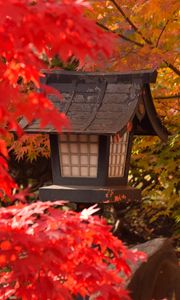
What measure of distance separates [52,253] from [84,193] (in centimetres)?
187

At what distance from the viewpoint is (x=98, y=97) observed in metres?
5.24

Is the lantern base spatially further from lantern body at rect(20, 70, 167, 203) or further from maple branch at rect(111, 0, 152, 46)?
maple branch at rect(111, 0, 152, 46)

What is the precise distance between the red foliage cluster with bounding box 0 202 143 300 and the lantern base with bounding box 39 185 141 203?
122 centimetres

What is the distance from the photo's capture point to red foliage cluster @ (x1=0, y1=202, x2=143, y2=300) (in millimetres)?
3154

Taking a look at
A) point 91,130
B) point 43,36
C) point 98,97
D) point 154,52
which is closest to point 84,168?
point 91,130

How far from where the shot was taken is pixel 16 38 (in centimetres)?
250

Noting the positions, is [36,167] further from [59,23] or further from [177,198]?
[59,23]

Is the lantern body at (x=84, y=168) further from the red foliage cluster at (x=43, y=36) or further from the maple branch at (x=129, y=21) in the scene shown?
the red foliage cluster at (x=43, y=36)

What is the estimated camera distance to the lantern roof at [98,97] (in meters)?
5.11

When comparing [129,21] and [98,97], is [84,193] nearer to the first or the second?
[98,97]

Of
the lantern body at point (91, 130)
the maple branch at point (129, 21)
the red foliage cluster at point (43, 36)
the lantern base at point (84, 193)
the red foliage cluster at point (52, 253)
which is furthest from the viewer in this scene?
the maple branch at point (129, 21)

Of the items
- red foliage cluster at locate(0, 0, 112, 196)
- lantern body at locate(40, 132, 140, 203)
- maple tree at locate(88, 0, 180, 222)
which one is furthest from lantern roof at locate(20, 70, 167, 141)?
red foliage cluster at locate(0, 0, 112, 196)

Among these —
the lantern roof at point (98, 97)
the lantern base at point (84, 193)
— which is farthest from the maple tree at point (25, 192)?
the lantern roof at point (98, 97)

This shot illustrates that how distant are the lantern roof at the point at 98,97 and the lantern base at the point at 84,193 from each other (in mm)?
491
